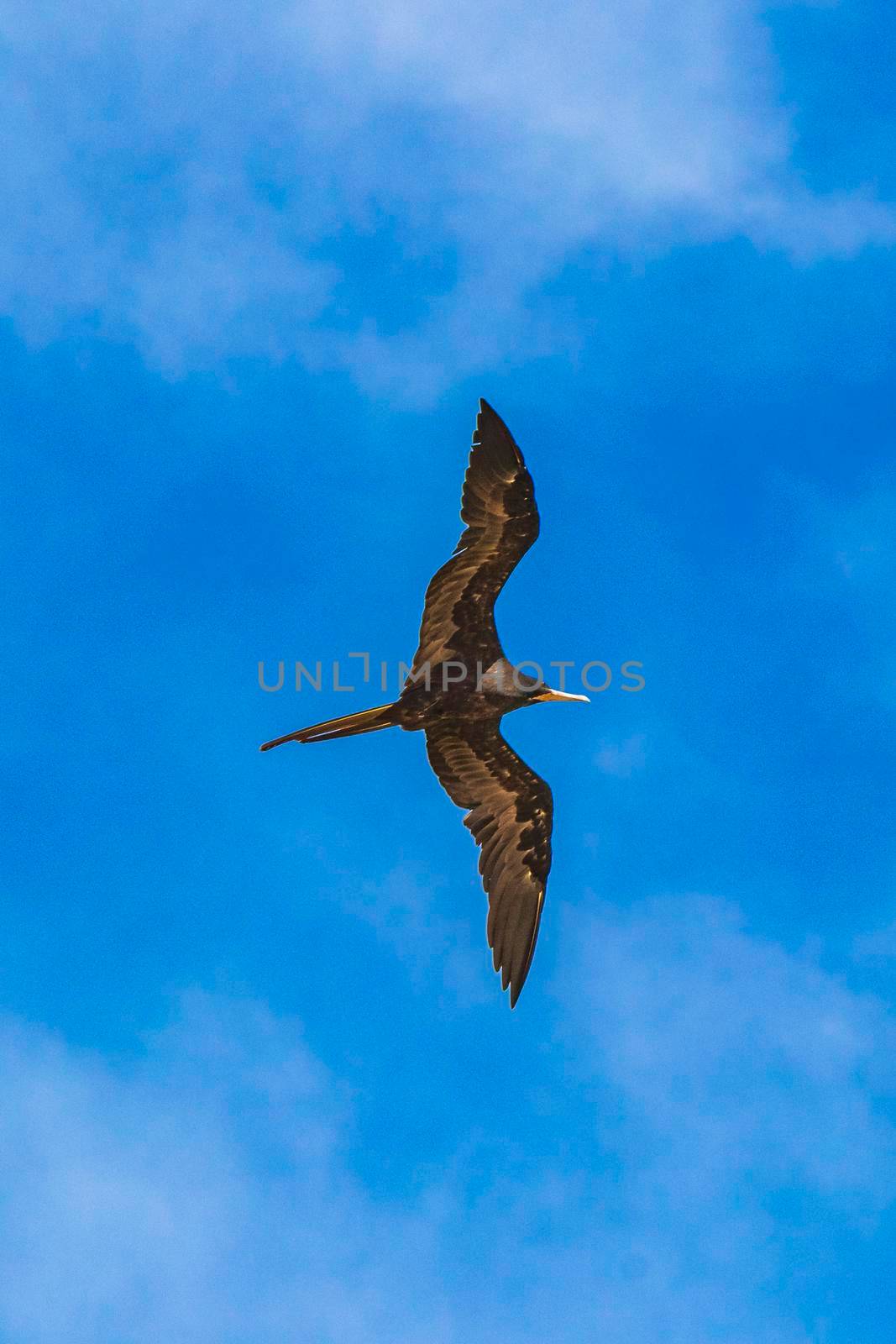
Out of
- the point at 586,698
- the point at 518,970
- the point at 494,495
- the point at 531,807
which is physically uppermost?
the point at 494,495

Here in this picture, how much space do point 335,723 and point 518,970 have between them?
3458 mm

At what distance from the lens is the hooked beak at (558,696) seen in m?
14.3

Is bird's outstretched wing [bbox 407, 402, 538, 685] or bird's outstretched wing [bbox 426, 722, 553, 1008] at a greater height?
bird's outstretched wing [bbox 407, 402, 538, 685]

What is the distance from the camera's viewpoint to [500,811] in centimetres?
1434

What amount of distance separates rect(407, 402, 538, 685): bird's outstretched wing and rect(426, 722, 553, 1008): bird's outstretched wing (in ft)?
3.00

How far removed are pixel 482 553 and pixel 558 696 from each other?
2.16 meters

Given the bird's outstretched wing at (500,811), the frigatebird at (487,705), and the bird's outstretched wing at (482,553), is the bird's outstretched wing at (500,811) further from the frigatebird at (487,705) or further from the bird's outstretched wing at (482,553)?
the bird's outstretched wing at (482,553)

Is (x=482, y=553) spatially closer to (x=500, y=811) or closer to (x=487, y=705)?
(x=487, y=705)

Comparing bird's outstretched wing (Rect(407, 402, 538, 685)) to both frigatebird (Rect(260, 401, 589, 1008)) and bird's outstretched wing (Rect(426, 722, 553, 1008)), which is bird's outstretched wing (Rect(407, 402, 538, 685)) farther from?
bird's outstretched wing (Rect(426, 722, 553, 1008))

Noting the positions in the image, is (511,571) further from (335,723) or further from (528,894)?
(528,894)

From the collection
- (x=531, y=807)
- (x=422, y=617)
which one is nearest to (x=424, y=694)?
(x=422, y=617)

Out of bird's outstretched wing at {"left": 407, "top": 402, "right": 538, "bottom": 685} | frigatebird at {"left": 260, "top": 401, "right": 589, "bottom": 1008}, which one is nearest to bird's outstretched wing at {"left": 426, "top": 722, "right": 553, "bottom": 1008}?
frigatebird at {"left": 260, "top": 401, "right": 589, "bottom": 1008}

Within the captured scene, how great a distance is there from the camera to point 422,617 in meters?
13.6

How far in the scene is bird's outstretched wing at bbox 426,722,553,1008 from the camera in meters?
14.0
